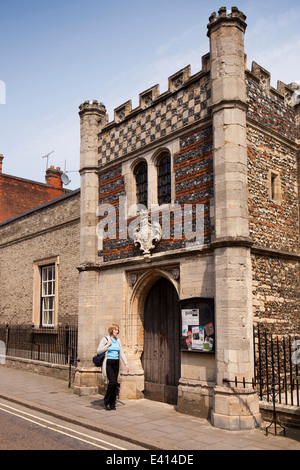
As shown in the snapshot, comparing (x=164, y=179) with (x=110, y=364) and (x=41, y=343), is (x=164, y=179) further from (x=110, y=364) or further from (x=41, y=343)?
(x=41, y=343)

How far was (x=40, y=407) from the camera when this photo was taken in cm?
981

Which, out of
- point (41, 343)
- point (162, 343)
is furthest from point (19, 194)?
point (162, 343)

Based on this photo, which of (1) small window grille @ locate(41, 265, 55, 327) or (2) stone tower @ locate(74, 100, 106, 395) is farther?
(1) small window grille @ locate(41, 265, 55, 327)

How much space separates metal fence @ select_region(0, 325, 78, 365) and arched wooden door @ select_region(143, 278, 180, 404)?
10.1ft

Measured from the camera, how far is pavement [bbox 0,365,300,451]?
709cm

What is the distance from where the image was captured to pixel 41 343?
1630 cm

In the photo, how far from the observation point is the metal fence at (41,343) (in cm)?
1416

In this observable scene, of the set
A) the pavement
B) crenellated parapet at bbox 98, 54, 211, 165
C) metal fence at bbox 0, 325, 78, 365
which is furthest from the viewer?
metal fence at bbox 0, 325, 78, 365

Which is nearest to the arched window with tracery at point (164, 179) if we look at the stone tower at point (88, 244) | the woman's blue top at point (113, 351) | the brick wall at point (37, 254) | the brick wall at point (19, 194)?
the stone tower at point (88, 244)

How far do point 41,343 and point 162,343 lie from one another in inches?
285

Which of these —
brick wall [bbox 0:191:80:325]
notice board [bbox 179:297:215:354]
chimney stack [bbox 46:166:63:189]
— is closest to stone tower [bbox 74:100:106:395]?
brick wall [bbox 0:191:80:325]

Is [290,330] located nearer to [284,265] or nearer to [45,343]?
[284,265]

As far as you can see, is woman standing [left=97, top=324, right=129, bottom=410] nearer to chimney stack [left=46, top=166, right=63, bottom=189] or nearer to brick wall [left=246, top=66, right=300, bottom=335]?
brick wall [left=246, top=66, right=300, bottom=335]
